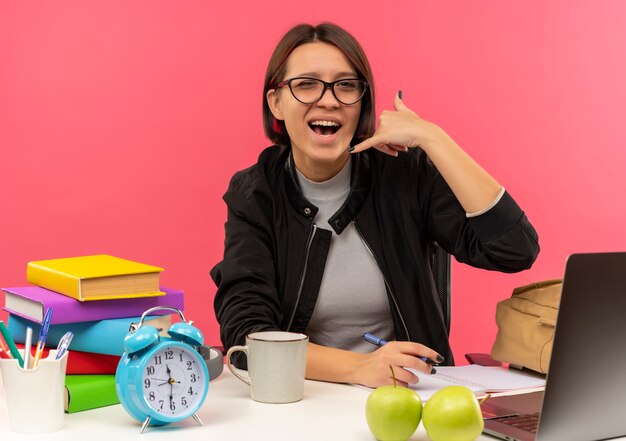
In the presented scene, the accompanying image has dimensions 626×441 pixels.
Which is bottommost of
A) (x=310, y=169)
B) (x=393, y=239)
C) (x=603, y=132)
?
(x=393, y=239)

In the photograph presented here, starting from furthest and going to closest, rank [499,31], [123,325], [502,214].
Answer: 1. [499,31]
2. [502,214]
3. [123,325]

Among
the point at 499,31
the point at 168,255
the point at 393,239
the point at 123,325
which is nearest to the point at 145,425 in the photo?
the point at 123,325

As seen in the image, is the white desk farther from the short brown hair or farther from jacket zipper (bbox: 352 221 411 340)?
the short brown hair

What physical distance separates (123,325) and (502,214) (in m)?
0.91

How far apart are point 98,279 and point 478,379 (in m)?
0.73

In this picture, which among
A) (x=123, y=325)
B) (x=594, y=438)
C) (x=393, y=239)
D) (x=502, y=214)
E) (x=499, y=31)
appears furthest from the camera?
(x=499, y=31)

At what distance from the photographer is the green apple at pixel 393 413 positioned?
124 centimetres

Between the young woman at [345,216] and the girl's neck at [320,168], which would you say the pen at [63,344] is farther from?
the girl's neck at [320,168]

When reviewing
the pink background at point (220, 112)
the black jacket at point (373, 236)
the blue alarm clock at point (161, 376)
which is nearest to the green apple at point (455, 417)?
the blue alarm clock at point (161, 376)

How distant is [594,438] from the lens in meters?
1.23

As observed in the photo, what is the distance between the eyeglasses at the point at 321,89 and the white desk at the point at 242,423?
2.72 ft

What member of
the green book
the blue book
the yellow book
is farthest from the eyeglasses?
the green book

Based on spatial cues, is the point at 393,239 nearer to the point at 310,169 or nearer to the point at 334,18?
the point at 310,169

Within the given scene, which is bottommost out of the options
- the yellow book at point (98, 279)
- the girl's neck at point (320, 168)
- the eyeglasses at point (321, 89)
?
the yellow book at point (98, 279)
